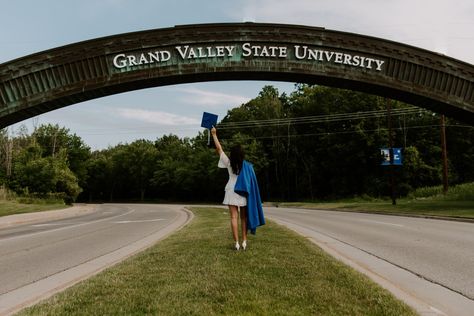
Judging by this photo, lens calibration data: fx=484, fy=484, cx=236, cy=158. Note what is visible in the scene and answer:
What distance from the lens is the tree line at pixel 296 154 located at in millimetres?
58188

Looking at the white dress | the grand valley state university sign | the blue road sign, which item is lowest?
the white dress

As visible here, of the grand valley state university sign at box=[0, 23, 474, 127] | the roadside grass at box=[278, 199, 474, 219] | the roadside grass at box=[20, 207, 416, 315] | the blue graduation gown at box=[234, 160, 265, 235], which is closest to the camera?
the roadside grass at box=[20, 207, 416, 315]

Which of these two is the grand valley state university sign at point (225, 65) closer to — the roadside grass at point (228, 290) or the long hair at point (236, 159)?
the long hair at point (236, 159)

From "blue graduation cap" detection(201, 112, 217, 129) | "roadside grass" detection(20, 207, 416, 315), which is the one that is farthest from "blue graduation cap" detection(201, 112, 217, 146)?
"roadside grass" detection(20, 207, 416, 315)

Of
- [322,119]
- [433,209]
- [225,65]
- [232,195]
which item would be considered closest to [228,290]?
[232,195]

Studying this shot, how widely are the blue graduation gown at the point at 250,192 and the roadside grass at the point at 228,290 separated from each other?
852 mm

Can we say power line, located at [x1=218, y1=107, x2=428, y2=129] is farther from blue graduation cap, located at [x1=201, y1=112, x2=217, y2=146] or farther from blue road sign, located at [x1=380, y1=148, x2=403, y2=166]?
blue graduation cap, located at [x1=201, y1=112, x2=217, y2=146]

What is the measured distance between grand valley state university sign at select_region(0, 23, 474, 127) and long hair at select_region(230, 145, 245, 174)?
1245 cm

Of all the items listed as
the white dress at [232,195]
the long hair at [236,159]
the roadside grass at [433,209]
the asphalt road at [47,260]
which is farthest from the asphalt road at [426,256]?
the roadside grass at [433,209]

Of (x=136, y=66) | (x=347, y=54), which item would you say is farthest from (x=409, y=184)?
(x=136, y=66)

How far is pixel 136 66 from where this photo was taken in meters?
20.0

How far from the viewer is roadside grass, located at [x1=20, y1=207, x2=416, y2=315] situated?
4441 millimetres

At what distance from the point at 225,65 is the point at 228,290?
16116 millimetres

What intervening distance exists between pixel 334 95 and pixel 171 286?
6408cm
